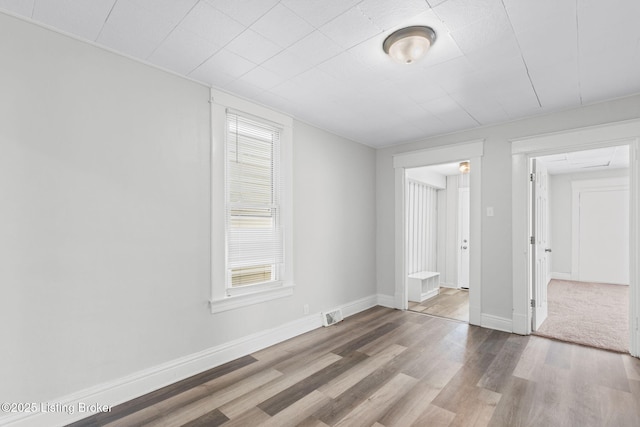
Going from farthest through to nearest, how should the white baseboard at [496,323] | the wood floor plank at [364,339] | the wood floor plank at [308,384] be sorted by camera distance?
the white baseboard at [496,323]
the wood floor plank at [364,339]
the wood floor plank at [308,384]

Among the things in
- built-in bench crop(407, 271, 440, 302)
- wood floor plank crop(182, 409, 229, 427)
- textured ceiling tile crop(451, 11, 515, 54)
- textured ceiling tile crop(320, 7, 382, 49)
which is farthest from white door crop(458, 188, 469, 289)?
wood floor plank crop(182, 409, 229, 427)

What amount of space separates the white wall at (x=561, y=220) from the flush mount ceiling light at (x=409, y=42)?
683cm

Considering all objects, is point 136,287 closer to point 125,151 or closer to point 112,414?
point 112,414

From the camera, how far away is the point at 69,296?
2014 millimetres

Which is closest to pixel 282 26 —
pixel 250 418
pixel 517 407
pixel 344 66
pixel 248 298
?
pixel 344 66

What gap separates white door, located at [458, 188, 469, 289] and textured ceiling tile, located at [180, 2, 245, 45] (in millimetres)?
5536

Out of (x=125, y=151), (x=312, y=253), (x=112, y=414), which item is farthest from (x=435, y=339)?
(x=125, y=151)

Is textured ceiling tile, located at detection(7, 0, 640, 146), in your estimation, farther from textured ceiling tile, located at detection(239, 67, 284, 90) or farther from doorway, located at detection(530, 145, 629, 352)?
doorway, located at detection(530, 145, 629, 352)

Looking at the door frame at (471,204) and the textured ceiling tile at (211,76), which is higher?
the textured ceiling tile at (211,76)

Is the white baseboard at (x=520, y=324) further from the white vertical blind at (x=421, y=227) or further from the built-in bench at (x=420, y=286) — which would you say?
the white vertical blind at (x=421, y=227)

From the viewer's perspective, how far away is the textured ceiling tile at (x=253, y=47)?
2064mm

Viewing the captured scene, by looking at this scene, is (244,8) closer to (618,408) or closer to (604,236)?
(618,408)

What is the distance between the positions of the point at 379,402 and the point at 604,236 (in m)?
7.00

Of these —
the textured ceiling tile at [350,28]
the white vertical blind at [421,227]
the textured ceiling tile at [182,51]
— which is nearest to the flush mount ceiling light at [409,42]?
the textured ceiling tile at [350,28]
